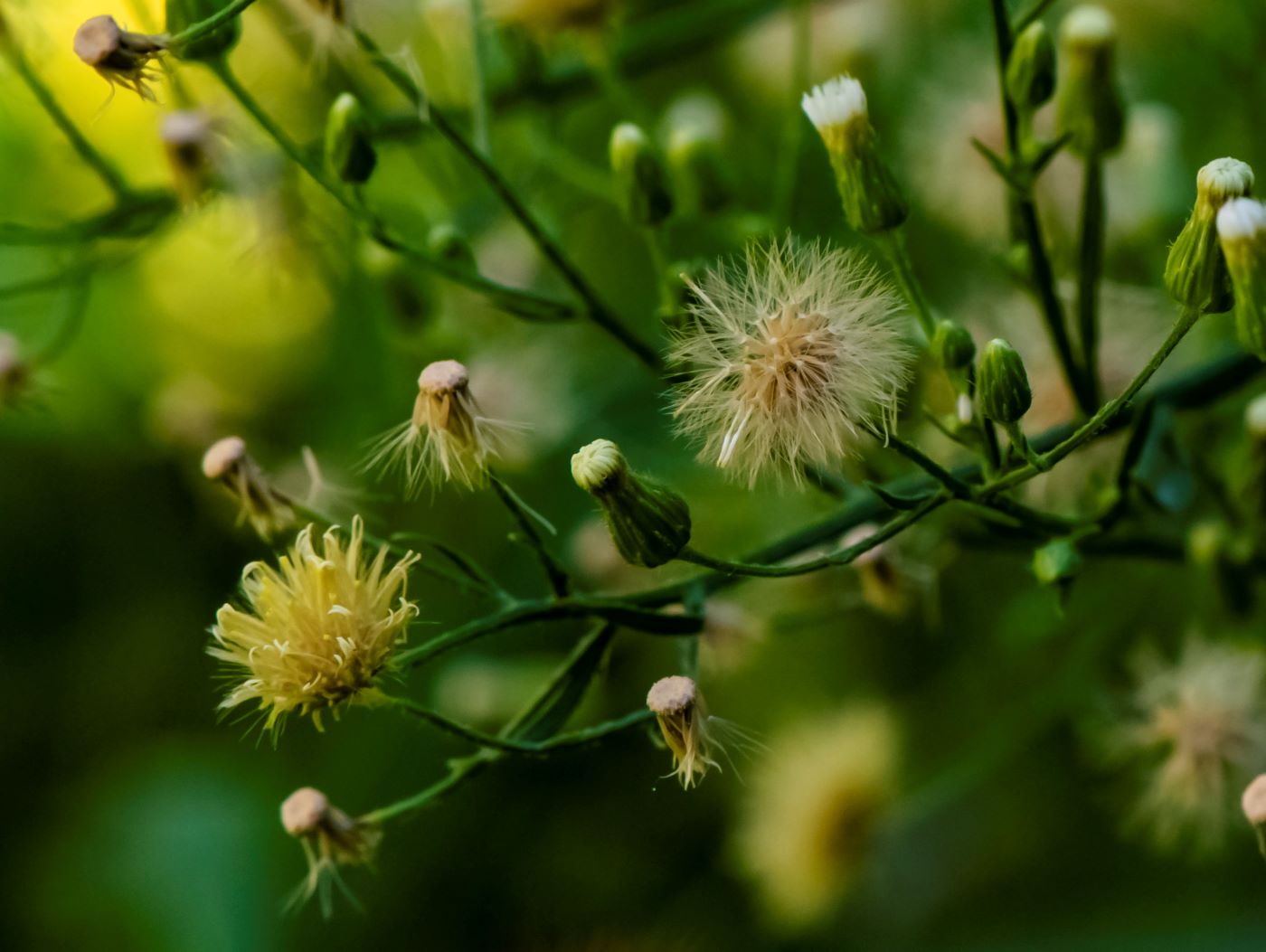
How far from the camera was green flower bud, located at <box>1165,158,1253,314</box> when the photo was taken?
0.49m

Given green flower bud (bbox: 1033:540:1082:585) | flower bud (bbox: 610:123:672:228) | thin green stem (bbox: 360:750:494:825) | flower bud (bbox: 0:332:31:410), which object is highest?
flower bud (bbox: 610:123:672:228)

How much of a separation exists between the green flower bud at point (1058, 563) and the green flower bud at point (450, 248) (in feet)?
1.02

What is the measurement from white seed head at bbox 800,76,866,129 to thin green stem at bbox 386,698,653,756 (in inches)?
9.8

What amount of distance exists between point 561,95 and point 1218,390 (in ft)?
1.45

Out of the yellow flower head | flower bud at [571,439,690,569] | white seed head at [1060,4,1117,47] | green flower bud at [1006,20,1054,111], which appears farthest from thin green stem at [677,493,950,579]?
the yellow flower head

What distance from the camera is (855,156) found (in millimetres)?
559

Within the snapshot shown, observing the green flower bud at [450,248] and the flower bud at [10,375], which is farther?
the flower bud at [10,375]

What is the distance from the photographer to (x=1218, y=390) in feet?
2.28

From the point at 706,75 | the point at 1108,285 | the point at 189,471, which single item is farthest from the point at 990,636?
the point at 189,471

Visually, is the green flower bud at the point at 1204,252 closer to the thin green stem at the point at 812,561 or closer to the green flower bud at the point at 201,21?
the thin green stem at the point at 812,561

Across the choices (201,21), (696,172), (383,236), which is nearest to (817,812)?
(696,172)

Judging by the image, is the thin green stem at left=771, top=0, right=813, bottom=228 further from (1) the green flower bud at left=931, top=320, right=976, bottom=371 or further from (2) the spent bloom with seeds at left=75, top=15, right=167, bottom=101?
(2) the spent bloom with seeds at left=75, top=15, right=167, bottom=101

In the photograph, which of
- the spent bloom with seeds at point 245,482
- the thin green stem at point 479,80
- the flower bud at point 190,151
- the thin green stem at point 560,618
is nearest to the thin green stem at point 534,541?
the thin green stem at point 560,618

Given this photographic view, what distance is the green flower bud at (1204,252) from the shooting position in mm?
491
